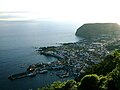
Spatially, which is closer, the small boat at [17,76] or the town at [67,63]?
the small boat at [17,76]

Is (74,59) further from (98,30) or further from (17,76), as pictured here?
(98,30)

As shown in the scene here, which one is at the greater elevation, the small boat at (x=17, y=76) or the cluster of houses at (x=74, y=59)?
the cluster of houses at (x=74, y=59)

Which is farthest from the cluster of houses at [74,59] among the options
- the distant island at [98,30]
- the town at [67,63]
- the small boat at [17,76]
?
the distant island at [98,30]

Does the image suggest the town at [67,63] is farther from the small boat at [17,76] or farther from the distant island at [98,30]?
the distant island at [98,30]

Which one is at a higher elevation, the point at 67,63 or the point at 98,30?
the point at 98,30

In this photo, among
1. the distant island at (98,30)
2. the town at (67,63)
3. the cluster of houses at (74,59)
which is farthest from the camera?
the distant island at (98,30)

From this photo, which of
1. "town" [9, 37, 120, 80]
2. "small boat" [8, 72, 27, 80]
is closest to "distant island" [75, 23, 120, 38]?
"town" [9, 37, 120, 80]

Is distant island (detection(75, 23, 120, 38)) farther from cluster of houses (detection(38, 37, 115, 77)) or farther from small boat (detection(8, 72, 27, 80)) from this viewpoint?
small boat (detection(8, 72, 27, 80))

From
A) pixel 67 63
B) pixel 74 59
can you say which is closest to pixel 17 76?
pixel 67 63

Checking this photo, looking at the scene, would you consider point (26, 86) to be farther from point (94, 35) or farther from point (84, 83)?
point (94, 35)

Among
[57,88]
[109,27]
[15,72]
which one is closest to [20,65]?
[15,72]

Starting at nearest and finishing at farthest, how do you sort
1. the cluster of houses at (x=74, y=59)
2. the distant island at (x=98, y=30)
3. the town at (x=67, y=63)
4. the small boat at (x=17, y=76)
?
the small boat at (x=17, y=76) → the town at (x=67, y=63) → the cluster of houses at (x=74, y=59) → the distant island at (x=98, y=30)
